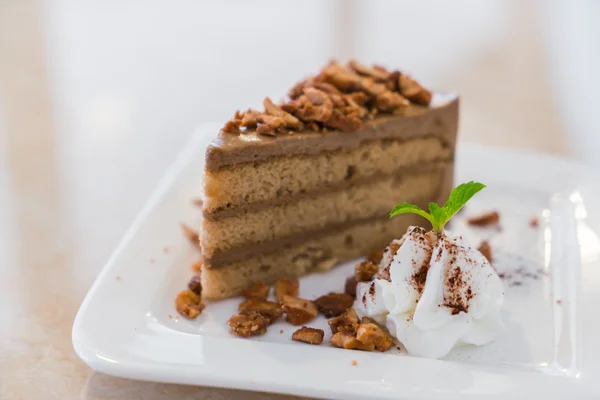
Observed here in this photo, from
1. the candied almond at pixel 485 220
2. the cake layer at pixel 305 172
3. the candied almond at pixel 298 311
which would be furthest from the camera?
the candied almond at pixel 485 220

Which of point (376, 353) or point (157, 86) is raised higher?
point (157, 86)

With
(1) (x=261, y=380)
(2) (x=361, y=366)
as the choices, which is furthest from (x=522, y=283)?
(1) (x=261, y=380)

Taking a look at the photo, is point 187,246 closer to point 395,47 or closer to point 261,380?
point 261,380

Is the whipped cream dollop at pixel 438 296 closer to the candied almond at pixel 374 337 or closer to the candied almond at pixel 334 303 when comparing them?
the candied almond at pixel 374 337

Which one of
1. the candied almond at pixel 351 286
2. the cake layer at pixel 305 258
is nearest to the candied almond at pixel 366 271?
the candied almond at pixel 351 286

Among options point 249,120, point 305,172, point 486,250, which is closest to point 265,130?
point 249,120

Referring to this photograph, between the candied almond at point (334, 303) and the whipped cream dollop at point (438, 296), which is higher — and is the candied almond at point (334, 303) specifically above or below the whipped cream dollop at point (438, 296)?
below

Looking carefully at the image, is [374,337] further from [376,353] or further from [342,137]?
[342,137]
